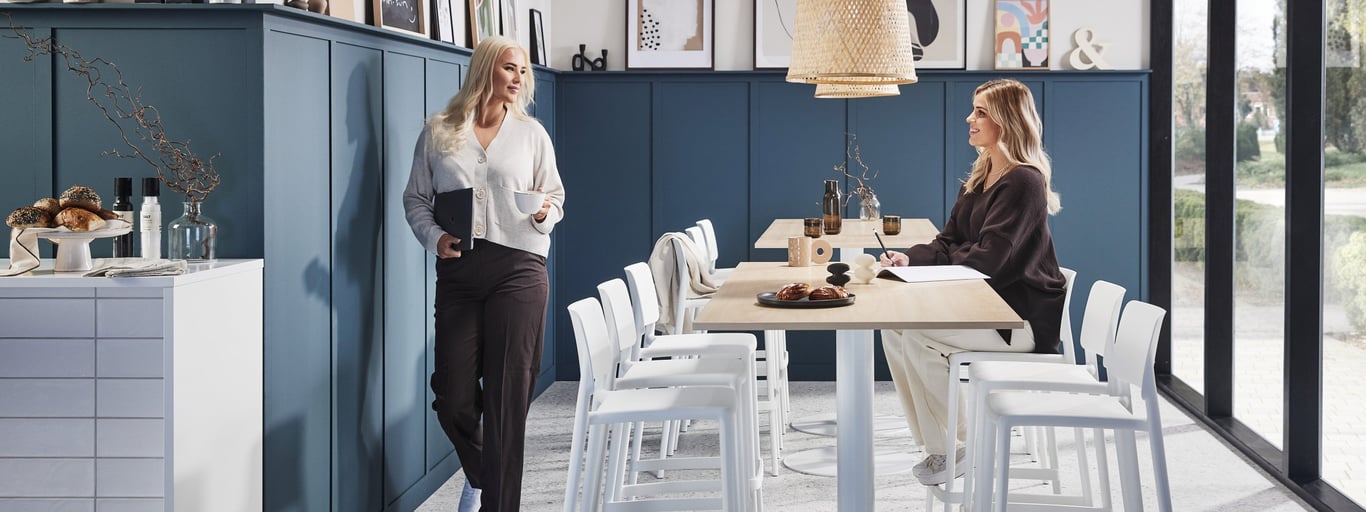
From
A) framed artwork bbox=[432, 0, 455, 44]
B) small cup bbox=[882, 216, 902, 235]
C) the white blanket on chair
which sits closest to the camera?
the white blanket on chair

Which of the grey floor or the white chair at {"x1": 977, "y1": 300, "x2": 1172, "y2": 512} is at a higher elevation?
the white chair at {"x1": 977, "y1": 300, "x2": 1172, "y2": 512}

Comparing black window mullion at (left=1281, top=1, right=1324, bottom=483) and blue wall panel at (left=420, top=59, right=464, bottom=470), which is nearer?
black window mullion at (left=1281, top=1, right=1324, bottom=483)

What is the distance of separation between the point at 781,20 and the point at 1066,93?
1653mm

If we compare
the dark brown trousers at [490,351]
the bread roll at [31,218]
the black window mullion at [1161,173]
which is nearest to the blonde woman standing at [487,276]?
the dark brown trousers at [490,351]

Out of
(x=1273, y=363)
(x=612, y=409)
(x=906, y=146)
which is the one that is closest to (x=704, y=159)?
(x=906, y=146)

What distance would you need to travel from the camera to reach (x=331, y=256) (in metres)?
3.47

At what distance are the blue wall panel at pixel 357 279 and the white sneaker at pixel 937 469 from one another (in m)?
1.73

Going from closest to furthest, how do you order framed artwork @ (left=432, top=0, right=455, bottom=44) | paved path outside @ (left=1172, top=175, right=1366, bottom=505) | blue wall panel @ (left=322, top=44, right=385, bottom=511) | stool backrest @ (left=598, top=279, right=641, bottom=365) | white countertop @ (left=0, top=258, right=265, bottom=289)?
white countertop @ (left=0, top=258, right=265, bottom=289) → stool backrest @ (left=598, top=279, right=641, bottom=365) → blue wall panel @ (left=322, top=44, right=385, bottom=511) → paved path outside @ (left=1172, top=175, right=1366, bottom=505) → framed artwork @ (left=432, top=0, right=455, bottom=44)

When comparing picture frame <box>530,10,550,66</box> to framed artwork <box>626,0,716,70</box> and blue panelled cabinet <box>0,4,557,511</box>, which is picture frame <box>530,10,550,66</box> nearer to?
framed artwork <box>626,0,716,70</box>

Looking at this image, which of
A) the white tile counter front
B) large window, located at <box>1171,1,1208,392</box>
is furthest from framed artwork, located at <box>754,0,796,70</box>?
the white tile counter front

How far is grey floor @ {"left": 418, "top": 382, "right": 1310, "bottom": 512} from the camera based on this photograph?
4199 mm

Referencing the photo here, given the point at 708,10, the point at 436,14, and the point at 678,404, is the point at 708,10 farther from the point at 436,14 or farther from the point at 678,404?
the point at 678,404

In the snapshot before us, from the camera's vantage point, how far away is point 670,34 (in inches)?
275

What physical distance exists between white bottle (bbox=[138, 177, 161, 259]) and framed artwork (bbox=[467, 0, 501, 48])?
7.97 ft
